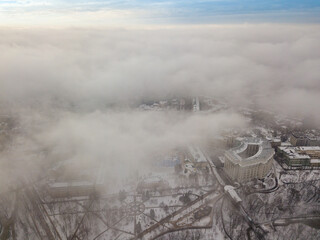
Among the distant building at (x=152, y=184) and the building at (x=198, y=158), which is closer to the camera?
the distant building at (x=152, y=184)

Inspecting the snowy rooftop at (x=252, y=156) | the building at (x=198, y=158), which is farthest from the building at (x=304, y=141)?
the building at (x=198, y=158)

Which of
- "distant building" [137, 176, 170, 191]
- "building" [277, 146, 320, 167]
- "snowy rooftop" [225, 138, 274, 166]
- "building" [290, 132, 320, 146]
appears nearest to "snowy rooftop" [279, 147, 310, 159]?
"building" [277, 146, 320, 167]

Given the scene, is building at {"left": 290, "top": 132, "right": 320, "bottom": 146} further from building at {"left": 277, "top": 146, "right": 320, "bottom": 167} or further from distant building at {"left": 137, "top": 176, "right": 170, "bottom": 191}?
distant building at {"left": 137, "top": 176, "right": 170, "bottom": 191}

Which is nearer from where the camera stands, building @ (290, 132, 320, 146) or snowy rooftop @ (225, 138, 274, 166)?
snowy rooftop @ (225, 138, 274, 166)

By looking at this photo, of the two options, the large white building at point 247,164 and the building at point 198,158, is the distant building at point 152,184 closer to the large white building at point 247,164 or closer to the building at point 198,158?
the building at point 198,158

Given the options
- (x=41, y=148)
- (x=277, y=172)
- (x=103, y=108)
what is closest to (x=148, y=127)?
(x=103, y=108)

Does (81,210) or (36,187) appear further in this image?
(36,187)

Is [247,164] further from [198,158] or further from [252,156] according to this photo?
[198,158]

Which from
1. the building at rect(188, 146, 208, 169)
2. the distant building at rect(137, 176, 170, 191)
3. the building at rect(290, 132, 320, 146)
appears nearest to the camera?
the distant building at rect(137, 176, 170, 191)

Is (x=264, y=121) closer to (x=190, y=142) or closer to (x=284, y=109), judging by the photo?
(x=284, y=109)

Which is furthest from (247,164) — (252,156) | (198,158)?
(198,158)

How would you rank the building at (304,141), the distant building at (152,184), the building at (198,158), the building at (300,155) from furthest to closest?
the building at (304,141) → the building at (300,155) → the building at (198,158) → the distant building at (152,184)
